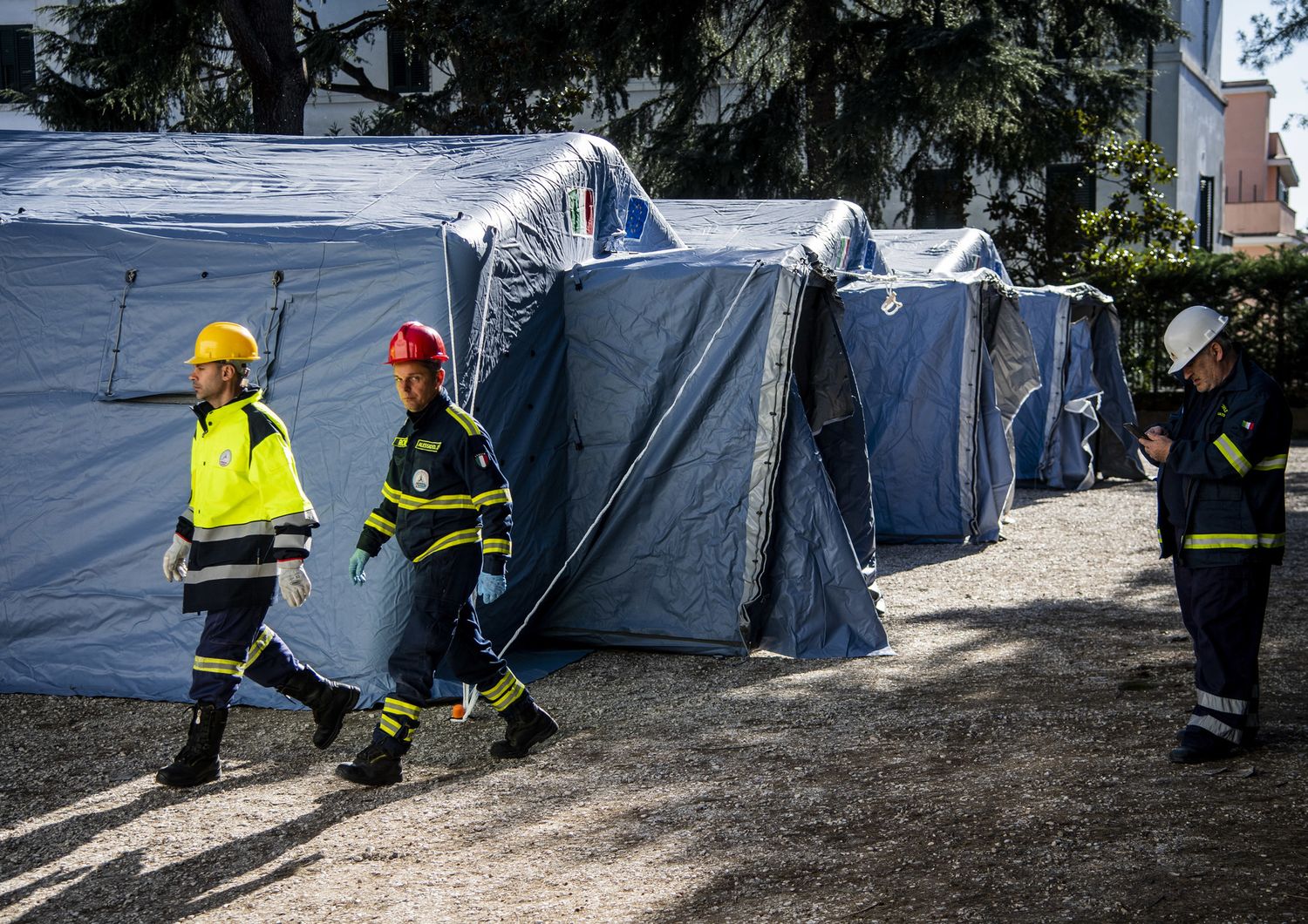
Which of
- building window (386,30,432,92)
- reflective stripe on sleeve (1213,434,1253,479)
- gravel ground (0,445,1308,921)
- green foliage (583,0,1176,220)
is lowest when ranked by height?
gravel ground (0,445,1308,921)

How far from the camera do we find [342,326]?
247 inches

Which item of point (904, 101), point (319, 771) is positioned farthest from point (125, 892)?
point (904, 101)

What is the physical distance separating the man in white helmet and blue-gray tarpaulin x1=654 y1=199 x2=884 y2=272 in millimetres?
5238

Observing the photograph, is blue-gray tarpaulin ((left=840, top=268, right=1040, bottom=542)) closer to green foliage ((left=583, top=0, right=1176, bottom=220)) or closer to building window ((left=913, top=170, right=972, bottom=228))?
green foliage ((left=583, top=0, right=1176, bottom=220))

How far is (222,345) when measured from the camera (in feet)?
16.7

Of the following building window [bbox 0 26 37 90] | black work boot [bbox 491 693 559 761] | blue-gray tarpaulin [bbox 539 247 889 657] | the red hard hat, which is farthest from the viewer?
building window [bbox 0 26 37 90]

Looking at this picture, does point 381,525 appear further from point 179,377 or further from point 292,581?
point 179,377

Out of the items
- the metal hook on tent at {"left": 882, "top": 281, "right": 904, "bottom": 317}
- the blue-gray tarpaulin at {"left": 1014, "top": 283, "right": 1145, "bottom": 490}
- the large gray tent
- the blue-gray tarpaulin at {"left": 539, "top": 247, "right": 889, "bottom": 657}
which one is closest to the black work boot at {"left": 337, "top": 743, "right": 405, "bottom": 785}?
the large gray tent

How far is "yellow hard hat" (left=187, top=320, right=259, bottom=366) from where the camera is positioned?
5062mm

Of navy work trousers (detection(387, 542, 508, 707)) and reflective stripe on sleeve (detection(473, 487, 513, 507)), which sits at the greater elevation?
reflective stripe on sleeve (detection(473, 487, 513, 507))

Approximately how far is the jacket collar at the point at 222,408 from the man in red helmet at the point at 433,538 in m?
0.56

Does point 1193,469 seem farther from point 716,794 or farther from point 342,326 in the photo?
point 342,326

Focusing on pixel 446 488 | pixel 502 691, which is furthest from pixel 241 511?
pixel 502 691

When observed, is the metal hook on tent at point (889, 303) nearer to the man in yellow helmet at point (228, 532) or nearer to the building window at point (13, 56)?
the man in yellow helmet at point (228, 532)
